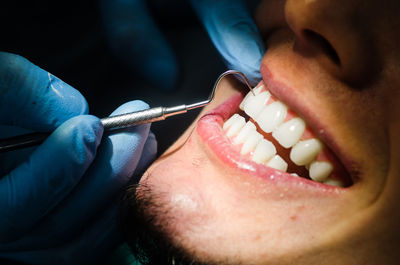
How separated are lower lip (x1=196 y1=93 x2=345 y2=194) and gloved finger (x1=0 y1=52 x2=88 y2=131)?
16.2 inches

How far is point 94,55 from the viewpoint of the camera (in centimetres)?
156

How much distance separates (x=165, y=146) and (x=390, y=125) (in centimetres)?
101

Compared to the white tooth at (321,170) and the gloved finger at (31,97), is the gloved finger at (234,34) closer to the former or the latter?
the white tooth at (321,170)

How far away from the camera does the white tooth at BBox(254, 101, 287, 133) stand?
0.79m

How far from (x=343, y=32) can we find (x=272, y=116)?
293 mm

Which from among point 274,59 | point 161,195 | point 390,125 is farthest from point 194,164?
point 390,125

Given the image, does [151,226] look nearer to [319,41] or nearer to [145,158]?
[145,158]

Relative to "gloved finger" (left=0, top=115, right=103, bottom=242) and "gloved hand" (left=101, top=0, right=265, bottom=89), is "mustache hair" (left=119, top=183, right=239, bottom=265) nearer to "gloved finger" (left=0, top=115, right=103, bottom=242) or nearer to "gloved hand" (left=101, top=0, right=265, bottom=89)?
"gloved finger" (left=0, top=115, right=103, bottom=242)

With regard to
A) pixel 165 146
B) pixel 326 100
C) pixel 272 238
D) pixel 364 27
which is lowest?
pixel 165 146

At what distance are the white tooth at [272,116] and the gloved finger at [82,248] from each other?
2.12ft

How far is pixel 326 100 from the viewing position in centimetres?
66

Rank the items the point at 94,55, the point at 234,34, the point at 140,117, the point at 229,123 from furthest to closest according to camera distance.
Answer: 1. the point at 94,55
2. the point at 234,34
3. the point at 229,123
4. the point at 140,117

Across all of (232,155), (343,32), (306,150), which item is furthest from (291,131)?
(343,32)

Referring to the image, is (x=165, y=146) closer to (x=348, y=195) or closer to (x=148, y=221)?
(x=148, y=221)
